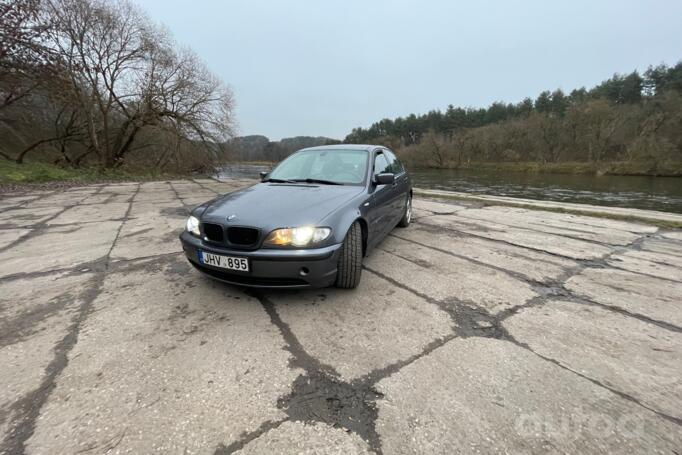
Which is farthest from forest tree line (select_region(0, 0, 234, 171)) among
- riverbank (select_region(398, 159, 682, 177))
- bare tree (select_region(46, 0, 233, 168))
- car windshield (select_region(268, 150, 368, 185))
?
riverbank (select_region(398, 159, 682, 177))

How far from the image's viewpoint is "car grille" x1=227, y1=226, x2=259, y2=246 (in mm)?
2303

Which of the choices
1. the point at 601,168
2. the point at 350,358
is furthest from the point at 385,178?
the point at 601,168

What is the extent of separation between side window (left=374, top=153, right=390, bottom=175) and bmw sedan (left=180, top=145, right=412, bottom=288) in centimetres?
38

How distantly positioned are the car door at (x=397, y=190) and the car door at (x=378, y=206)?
18 cm

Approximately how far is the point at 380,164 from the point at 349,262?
1889 millimetres

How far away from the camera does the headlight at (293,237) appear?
2.26 metres

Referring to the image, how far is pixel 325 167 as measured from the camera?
11.9 feet

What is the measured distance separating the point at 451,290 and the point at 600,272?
5.94ft

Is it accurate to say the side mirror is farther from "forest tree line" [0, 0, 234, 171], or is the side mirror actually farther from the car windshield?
"forest tree line" [0, 0, 234, 171]

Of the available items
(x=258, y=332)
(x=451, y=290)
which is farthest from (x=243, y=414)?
(x=451, y=290)

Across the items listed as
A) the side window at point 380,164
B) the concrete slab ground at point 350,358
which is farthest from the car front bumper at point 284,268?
the side window at point 380,164

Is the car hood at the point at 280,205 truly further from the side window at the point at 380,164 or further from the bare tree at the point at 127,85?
the bare tree at the point at 127,85

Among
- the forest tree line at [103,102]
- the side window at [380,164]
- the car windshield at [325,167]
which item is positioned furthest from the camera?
the forest tree line at [103,102]

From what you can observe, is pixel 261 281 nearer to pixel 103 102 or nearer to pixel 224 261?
pixel 224 261
